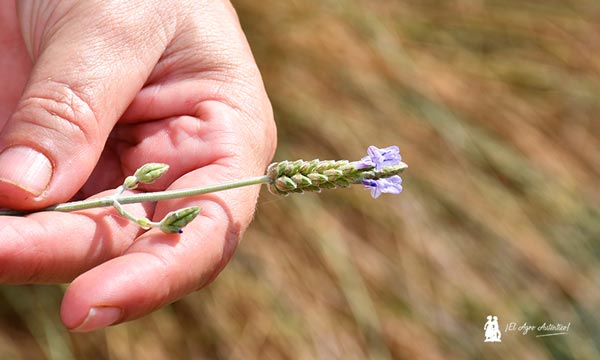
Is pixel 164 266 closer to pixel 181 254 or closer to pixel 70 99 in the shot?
pixel 181 254

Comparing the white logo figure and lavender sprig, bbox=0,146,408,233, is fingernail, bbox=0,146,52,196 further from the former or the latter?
the white logo figure

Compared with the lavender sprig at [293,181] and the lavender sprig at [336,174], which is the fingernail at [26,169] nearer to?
the lavender sprig at [293,181]

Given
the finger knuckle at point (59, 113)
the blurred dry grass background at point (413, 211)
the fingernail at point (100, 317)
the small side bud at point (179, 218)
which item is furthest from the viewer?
the blurred dry grass background at point (413, 211)

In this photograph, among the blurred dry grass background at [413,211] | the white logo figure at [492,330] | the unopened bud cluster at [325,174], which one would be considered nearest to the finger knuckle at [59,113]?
the unopened bud cluster at [325,174]

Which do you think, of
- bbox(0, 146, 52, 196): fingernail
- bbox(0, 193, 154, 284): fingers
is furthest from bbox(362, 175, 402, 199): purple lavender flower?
bbox(0, 146, 52, 196): fingernail

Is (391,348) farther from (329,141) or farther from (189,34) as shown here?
(189,34)

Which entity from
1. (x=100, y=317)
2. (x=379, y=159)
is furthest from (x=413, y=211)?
(x=100, y=317)

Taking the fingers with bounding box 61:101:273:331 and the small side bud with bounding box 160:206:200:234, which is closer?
the fingers with bounding box 61:101:273:331
